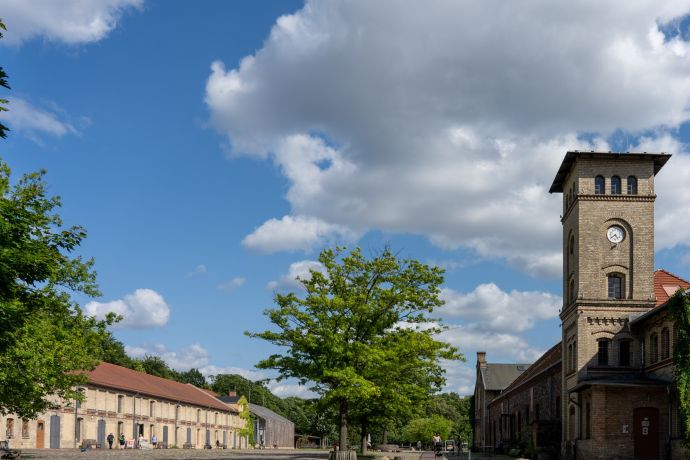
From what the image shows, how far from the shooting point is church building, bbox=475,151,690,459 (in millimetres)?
36781

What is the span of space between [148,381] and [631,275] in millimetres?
50946

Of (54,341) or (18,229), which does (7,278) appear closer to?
(18,229)

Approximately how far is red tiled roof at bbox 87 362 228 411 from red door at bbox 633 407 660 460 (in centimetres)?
3419

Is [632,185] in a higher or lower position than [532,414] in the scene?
higher

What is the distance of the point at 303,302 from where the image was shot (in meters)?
35.1

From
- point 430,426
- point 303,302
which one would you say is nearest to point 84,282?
point 303,302

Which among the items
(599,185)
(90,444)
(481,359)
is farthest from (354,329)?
(481,359)

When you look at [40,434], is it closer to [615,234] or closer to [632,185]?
[615,234]

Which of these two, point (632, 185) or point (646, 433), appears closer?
point (646, 433)

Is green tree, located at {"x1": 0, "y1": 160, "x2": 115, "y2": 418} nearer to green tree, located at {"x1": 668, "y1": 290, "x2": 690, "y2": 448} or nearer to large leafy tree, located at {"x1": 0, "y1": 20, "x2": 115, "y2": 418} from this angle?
large leafy tree, located at {"x1": 0, "y1": 20, "x2": 115, "y2": 418}

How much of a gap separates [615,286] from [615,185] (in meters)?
5.31

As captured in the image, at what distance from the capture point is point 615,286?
4119 centimetres

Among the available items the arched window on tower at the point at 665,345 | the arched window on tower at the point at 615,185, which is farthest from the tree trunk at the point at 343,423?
the arched window on tower at the point at 615,185

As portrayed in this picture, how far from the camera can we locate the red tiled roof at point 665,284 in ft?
142
